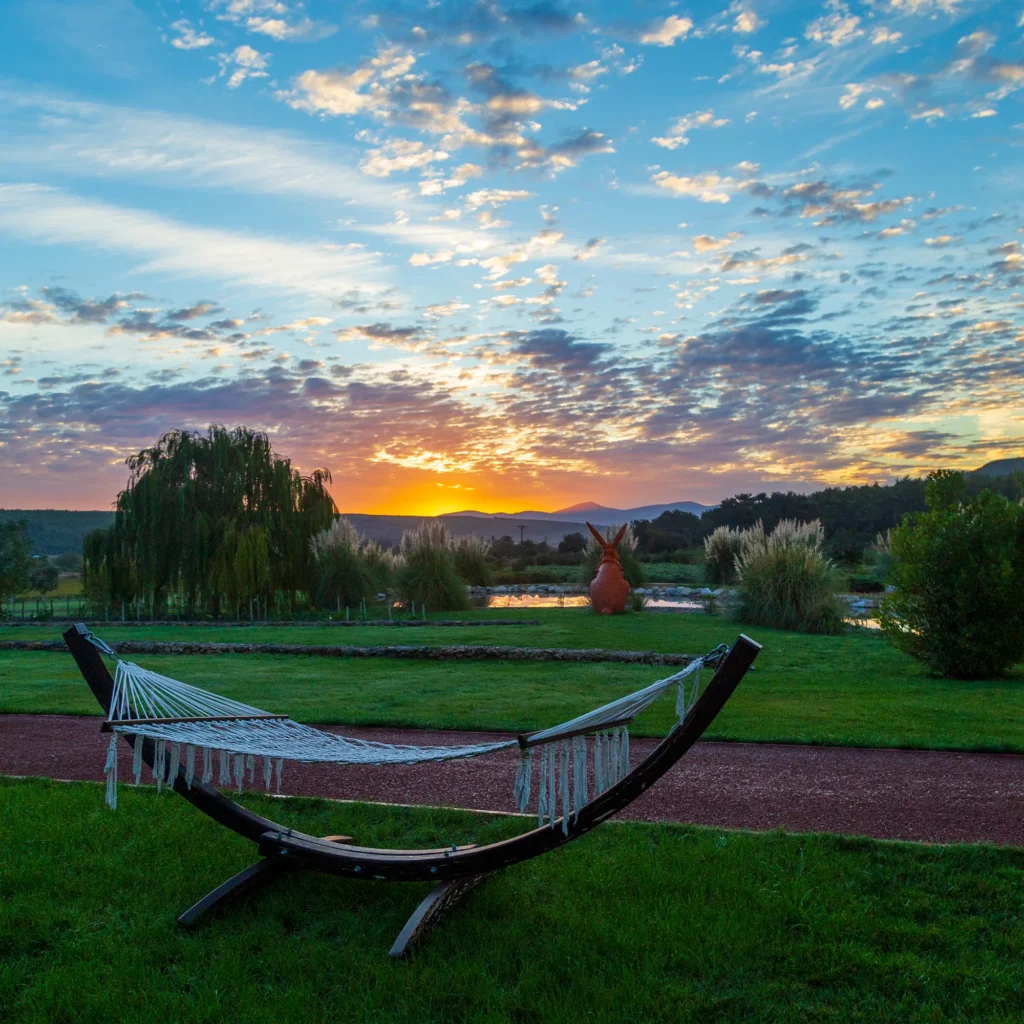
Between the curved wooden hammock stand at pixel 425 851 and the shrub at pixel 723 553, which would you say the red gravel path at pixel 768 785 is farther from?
the shrub at pixel 723 553

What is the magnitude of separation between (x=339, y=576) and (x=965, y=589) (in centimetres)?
1236

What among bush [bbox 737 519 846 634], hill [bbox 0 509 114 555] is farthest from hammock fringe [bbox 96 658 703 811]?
hill [bbox 0 509 114 555]

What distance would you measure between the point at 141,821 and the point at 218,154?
27.7 ft

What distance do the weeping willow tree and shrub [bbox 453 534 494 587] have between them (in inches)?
121

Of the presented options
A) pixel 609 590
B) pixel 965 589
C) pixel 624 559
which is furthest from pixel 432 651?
pixel 624 559

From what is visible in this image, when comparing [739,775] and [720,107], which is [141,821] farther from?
[720,107]

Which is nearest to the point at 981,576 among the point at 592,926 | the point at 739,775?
the point at 739,775

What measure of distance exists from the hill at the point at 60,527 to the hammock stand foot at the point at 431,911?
4924 centimetres

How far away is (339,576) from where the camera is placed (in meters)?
17.7

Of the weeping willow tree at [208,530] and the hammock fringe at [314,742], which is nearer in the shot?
the hammock fringe at [314,742]

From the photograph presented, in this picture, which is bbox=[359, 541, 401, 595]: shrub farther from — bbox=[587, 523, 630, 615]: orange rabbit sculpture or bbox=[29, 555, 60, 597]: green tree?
bbox=[29, 555, 60, 597]: green tree

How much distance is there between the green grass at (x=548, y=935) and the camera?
256 cm

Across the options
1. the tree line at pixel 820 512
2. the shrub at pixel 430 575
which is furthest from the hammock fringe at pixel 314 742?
the tree line at pixel 820 512

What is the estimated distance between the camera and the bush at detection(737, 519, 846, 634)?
1309cm
